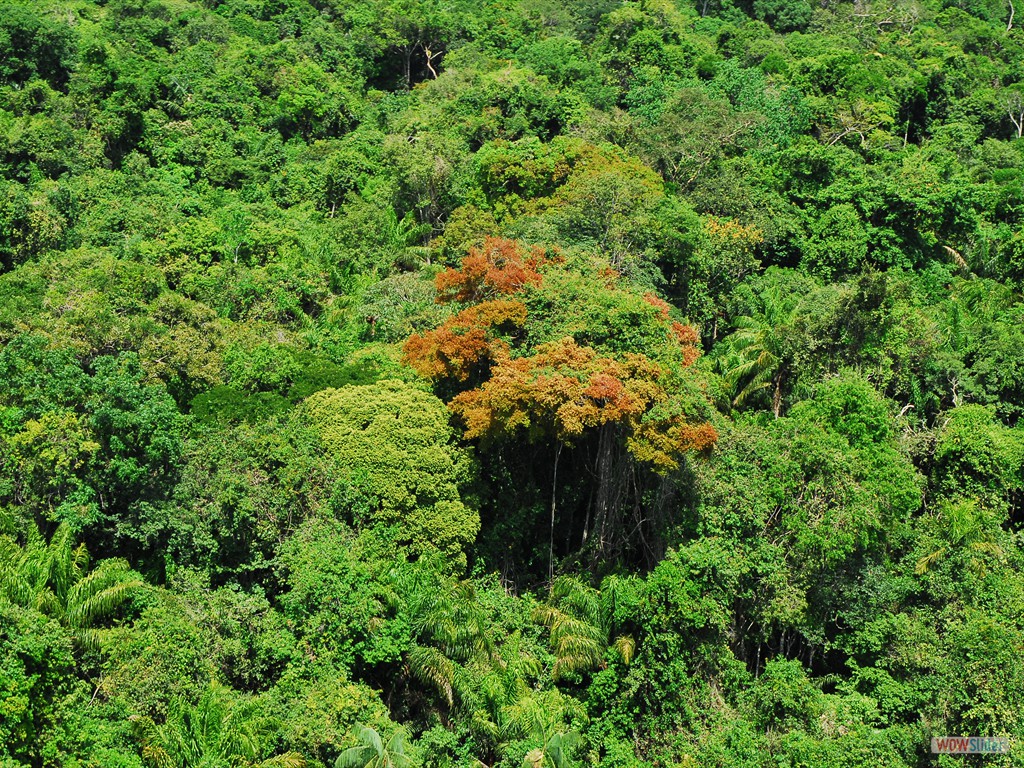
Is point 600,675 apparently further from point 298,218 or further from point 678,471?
point 298,218

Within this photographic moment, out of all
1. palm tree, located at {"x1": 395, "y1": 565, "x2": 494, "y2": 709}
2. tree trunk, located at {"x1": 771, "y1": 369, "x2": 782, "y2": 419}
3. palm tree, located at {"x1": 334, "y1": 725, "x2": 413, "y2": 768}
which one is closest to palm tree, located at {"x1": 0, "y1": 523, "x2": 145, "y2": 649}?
palm tree, located at {"x1": 334, "y1": 725, "x2": 413, "y2": 768}

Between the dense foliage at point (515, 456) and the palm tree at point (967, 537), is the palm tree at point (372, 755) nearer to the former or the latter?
the dense foliage at point (515, 456)

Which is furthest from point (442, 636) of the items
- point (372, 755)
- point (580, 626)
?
point (372, 755)

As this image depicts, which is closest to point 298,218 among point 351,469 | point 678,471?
point 351,469

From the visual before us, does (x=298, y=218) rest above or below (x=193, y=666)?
above

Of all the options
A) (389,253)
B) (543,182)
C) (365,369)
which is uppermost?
(543,182)

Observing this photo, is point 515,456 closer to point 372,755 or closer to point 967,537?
point 372,755
